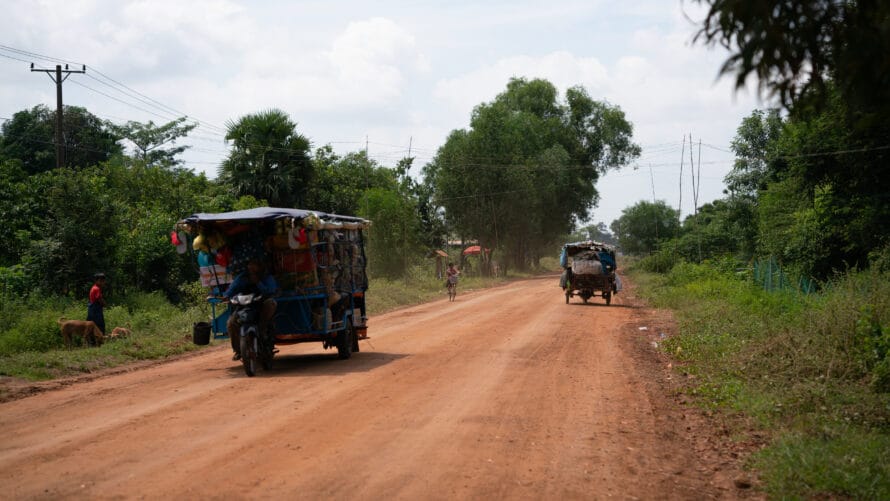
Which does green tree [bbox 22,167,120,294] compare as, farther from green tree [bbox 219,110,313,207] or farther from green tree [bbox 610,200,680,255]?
green tree [bbox 610,200,680,255]

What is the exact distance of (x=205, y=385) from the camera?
11.8 metres

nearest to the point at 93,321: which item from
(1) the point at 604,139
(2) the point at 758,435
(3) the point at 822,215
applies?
(2) the point at 758,435

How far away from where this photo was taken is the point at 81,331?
1775 centimetres

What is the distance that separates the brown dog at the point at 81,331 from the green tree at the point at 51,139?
42.9 metres

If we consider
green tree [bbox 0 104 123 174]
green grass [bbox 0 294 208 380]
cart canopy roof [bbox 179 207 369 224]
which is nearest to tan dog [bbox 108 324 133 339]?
green grass [bbox 0 294 208 380]

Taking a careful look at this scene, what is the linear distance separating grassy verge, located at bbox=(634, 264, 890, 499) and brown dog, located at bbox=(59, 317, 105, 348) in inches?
474

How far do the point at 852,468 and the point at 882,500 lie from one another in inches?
27.0

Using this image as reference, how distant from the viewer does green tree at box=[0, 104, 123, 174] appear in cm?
5928

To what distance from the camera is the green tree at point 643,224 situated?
9700cm

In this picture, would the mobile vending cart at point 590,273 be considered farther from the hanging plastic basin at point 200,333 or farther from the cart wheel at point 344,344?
the hanging plastic basin at point 200,333

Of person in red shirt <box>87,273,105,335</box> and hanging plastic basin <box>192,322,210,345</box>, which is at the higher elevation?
person in red shirt <box>87,273,105,335</box>

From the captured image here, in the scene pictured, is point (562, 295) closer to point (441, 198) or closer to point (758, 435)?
point (758, 435)

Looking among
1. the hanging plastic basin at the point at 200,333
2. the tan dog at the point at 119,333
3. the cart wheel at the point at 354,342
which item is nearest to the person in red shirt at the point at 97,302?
the tan dog at the point at 119,333

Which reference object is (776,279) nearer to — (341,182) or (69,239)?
(69,239)
